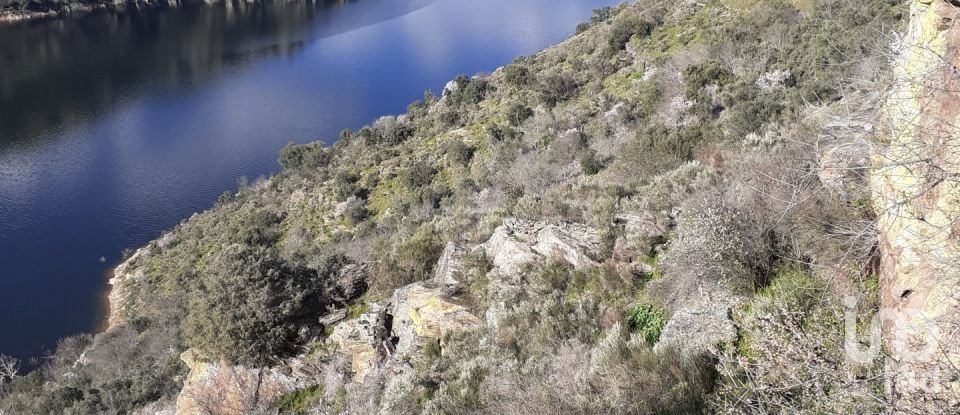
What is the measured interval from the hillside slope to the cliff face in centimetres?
18

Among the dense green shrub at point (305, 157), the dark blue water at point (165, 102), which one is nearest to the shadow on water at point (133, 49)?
the dark blue water at point (165, 102)

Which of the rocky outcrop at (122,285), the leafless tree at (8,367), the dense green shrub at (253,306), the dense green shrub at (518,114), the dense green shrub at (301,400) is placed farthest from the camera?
the dense green shrub at (518,114)

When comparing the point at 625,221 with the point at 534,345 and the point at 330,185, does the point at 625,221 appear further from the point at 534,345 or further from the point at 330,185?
the point at 330,185

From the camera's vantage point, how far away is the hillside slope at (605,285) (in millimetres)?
4164

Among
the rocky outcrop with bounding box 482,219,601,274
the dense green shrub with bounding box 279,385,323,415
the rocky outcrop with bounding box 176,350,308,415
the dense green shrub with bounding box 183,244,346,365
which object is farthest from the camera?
the dense green shrub with bounding box 183,244,346,365

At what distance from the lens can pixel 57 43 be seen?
185 ft

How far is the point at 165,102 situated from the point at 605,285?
4390 cm

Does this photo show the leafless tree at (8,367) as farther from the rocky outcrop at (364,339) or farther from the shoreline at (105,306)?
the rocky outcrop at (364,339)

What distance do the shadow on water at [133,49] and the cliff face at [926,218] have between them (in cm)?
4436

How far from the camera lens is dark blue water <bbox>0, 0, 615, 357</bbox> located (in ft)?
91.9

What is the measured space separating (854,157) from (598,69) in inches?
895

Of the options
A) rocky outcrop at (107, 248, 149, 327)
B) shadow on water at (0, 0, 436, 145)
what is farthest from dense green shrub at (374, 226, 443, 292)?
shadow on water at (0, 0, 436, 145)

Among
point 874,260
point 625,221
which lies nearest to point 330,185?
point 625,221

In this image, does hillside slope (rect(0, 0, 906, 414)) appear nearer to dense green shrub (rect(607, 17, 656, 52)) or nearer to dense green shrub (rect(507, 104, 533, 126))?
dense green shrub (rect(507, 104, 533, 126))
